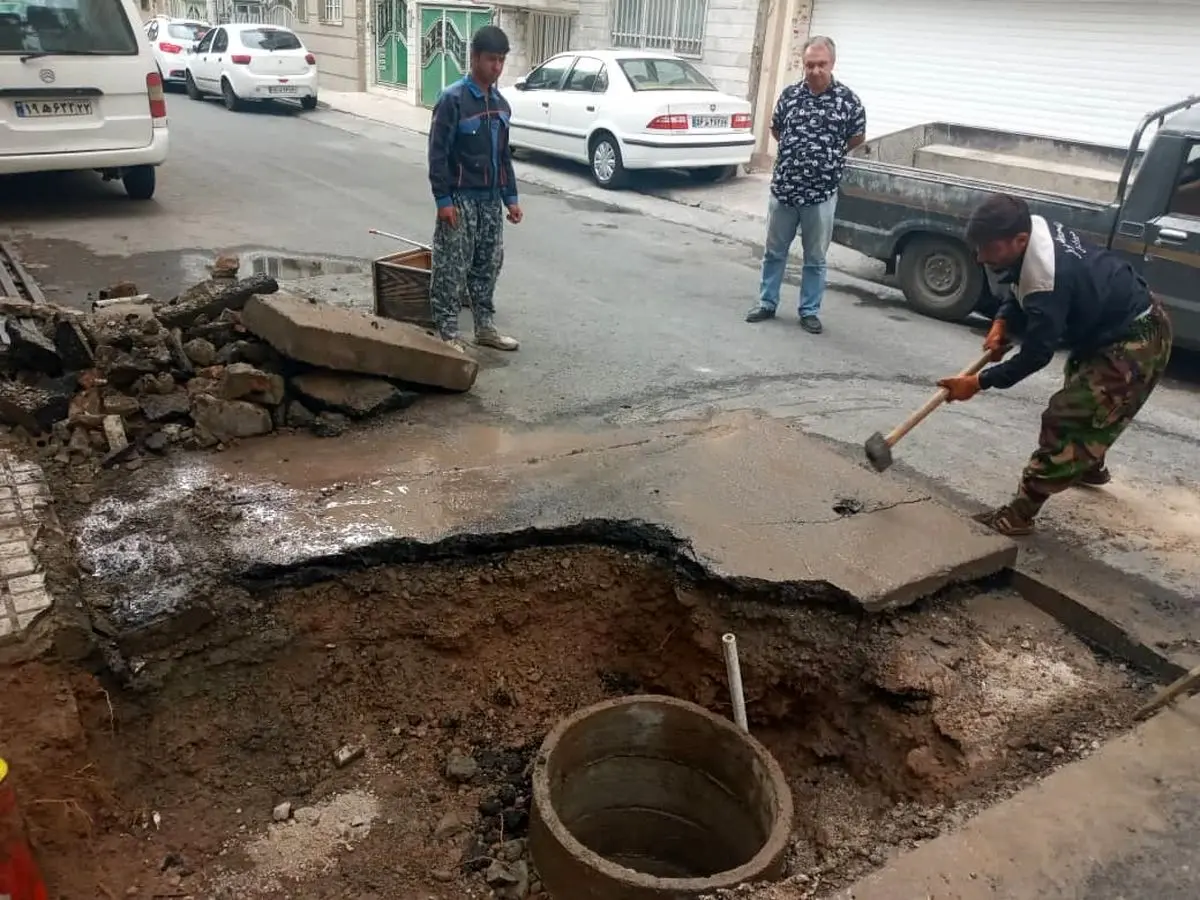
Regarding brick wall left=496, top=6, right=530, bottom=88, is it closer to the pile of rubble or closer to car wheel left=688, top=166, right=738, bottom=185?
car wheel left=688, top=166, right=738, bottom=185

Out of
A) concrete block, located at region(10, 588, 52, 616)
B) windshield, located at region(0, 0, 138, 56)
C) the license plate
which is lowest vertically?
concrete block, located at region(10, 588, 52, 616)

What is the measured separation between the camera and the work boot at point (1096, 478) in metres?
4.52

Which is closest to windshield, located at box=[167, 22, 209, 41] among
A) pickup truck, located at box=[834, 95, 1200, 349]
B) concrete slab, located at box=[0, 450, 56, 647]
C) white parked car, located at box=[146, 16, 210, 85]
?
Result: white parked car, located at box=[146, 16, 210, 85]

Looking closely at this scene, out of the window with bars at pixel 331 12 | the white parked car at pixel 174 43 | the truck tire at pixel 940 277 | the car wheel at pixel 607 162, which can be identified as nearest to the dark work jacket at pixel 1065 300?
the truck tire at pixel 940 277

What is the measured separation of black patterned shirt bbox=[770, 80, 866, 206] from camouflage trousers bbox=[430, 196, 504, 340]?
2.15m

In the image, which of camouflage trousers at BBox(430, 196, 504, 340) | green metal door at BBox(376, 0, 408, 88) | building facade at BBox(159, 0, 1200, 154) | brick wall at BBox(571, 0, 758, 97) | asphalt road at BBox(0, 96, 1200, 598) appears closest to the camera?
asphalt road at BBox(0, 96, 1200, 598)

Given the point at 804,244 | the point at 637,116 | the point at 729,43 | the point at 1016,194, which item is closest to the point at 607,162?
the point at 637,116

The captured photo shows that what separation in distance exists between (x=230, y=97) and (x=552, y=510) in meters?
17.2

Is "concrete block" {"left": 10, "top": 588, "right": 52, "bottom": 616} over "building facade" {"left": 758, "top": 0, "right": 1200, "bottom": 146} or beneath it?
beneath

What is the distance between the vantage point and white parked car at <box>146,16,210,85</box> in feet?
64.8

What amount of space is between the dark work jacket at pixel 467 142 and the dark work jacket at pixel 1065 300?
10.1 feet

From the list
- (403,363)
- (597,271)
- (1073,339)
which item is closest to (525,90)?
(597,271)

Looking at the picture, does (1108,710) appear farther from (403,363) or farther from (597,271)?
(597,271)

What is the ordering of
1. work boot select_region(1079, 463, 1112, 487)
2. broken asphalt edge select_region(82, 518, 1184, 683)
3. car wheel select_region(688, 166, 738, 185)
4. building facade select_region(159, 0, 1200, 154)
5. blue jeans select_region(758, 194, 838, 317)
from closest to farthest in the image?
broken asphalt edge select_region(82, 518, 1184, 683) → work boot select_region(1079, 463, 1112, 487) → blue jeans select_region(758, 194, 838, 317) → building facade select_region(159, 0, 1200, 154) → car wheel select_region(688, 166, 738, 185)
